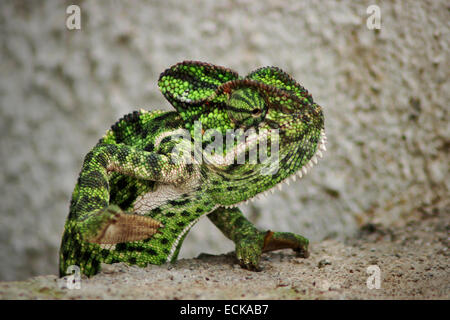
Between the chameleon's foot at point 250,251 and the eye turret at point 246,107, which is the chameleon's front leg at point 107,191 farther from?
the chameleon's foot at point 250,251

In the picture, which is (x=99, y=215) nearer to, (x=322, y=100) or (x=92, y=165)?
(x=92, y=165)

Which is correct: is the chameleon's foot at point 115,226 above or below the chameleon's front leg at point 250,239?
above

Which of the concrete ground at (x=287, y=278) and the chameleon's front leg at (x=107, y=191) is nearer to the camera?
the chameleon's front leg at (x=107, y=191)

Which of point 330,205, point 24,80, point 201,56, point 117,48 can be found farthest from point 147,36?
point 330,205

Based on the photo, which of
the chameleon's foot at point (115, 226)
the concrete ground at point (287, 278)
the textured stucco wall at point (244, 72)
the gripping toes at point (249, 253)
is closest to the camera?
the chameleon's foot at point (115, 226)

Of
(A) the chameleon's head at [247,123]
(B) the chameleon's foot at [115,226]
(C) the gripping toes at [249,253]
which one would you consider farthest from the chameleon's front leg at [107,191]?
(C) the gripping toes at [249,253]

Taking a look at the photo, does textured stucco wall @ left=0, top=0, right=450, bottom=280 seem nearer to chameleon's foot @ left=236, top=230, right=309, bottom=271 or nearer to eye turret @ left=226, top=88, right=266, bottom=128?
chameleon's foot @ left=236, top=230, right=309, bottom=271

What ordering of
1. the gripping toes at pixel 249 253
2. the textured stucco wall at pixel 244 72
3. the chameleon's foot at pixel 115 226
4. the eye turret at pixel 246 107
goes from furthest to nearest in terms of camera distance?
the textured stucco wall at pixel 244 72
the gripping toes at pixel 249 253
the eye turret at pixel 246 107
the chameleon's foot at pixel 115 226

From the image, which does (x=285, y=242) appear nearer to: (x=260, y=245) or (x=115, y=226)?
(x=260, y=245)
